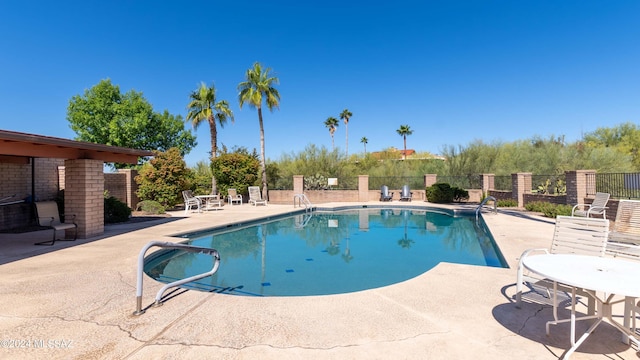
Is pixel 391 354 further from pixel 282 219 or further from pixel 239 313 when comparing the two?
pixel 282 219

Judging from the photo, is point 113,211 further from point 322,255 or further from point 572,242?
point 572,242

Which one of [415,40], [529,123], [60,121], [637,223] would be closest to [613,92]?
[529,123]

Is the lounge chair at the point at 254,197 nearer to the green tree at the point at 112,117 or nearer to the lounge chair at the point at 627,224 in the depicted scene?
the lounge chair at the point at 627,224

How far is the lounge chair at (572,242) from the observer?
10.3ft

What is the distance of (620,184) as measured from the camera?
11.9 metres

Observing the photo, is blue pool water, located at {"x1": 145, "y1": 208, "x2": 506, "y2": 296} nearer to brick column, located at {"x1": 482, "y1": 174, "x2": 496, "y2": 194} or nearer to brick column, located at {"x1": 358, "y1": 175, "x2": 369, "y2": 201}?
brick column, located at {"x1": 482, "y1": 174, "x2": 496, "y2": 194}

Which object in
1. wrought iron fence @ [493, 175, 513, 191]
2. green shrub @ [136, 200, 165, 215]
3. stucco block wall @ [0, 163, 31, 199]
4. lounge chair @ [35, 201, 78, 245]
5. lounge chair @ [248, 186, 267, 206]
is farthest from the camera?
wrought iron fence @ [493, 175, 513, 191]

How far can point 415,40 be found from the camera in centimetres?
1962

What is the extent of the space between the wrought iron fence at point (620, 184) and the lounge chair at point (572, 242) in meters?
10.3

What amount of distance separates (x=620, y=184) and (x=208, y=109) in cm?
2085

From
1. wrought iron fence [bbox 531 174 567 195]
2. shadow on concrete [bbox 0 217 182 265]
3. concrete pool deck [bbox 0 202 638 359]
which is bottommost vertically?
concrete pool deck [bbox 0 202 638 359]

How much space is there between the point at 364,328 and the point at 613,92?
28128 millimetres

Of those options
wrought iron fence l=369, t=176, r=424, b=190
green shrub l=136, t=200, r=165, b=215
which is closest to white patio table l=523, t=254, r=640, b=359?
green shrub l=136, t=200, r=165, b=215

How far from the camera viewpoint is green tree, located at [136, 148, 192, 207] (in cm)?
1380
